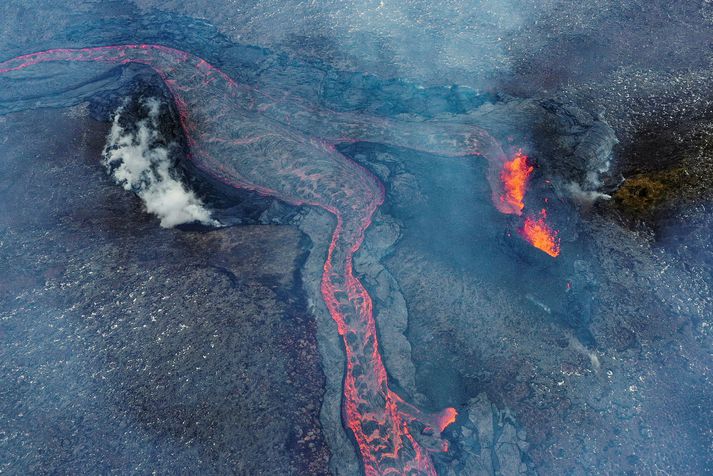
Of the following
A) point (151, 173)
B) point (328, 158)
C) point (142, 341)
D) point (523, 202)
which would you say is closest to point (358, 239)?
point (328, 158)

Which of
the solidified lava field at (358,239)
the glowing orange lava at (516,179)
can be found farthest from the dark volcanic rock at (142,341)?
the glowing orange lava at (516,179)

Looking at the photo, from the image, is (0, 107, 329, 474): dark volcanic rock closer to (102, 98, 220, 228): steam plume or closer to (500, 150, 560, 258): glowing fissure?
(102, 98, 220, 228): steam plume

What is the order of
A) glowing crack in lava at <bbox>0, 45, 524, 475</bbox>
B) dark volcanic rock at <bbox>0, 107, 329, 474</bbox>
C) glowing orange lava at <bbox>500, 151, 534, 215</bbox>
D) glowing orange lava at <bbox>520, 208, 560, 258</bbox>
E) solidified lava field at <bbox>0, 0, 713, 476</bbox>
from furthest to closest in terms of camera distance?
glowing orange lava at <bbox>500, 151, 534, 215</bbox>, glowing orange lava at <bbox>520, 208, 560, 258</bbox>, glowing crack in lava at <bbox>0, 45, 524, 475</bbox>, solidified lava field at <bbox>0, 0, 713, 476</bbox>, dark volcanic rock at <bbox>0, 107, 329, 474</bbox>

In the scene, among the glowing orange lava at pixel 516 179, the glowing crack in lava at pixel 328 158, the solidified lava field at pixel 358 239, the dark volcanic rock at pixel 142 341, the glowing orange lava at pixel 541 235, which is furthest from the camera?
the glowing orange lava at pixel 516 179

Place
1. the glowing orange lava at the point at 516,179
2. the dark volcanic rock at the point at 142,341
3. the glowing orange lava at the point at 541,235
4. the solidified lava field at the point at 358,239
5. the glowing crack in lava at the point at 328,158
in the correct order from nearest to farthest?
the dark volcanic rock at the point at 142,341, the solidified lava field at the point at 358,239, the glowing crack in lava at the point at 328,158, the glowing orange lava at the point at 541,235, the glowing orange lava at the point at 516,179

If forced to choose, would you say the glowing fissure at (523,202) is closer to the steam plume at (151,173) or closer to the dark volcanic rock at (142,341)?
the dark volcanic rock at (142,341)

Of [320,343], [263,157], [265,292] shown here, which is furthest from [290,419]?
[263,157]

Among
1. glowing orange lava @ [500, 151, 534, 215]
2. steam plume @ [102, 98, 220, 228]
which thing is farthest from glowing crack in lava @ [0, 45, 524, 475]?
steam plume @ [102, 98, 220, 228]

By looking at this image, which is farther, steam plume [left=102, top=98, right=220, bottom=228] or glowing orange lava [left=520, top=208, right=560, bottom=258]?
steam plume [left=102, top=98, right=220, bottom=228]
